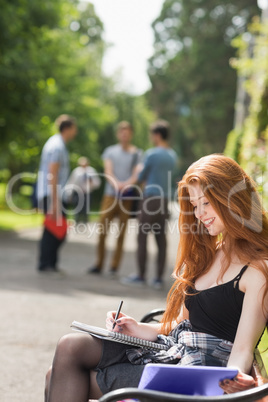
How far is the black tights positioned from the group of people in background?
614 centimetres

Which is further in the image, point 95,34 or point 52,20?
point 95,34

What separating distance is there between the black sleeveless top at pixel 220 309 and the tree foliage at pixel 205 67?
4219 centimetres

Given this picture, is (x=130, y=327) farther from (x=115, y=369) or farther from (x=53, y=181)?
(x=53, y=181)

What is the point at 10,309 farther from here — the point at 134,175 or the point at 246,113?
the point at 246,113

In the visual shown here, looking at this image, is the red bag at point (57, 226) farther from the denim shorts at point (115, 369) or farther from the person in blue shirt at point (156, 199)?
the denim shorts at point (115, 369)

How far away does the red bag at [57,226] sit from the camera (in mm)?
9352

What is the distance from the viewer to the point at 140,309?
7.44 metres

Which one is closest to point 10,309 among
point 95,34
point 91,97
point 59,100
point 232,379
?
point 232,379

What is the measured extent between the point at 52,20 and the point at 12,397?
14040mm

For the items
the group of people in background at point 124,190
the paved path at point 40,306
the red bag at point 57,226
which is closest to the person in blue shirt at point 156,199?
the group of people in background at point 124,190

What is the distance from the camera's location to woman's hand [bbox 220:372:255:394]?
2.57 m

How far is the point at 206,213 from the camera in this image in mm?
3105

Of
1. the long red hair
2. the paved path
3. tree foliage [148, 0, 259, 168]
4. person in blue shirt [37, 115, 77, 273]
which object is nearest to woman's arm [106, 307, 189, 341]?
the long red hair

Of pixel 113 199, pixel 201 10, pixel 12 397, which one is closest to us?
pixel 12 397
